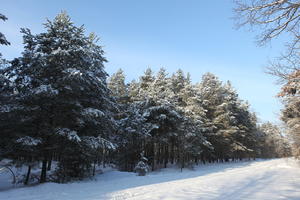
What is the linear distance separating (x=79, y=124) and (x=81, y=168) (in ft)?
9.54

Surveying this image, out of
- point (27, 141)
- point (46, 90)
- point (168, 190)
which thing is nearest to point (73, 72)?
point (46, 90)

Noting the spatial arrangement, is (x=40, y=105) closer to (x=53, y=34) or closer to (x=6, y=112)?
(x=6, y=112)

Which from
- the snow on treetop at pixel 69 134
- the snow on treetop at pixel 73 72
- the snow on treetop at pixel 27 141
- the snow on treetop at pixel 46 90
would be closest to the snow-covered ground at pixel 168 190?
the snow on treetop at pixel 27 141

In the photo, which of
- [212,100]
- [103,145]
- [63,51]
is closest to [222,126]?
[212,100]

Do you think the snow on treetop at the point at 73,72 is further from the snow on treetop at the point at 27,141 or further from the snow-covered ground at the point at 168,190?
the snow-covered ground at the point at 168,190

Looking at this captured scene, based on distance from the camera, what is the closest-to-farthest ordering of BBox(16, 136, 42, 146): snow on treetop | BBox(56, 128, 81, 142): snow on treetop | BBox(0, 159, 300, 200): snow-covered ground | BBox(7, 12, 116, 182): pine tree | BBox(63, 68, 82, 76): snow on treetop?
BBox(0, 159, 300, 200): snow-covered ground → BBox(16, 136, 42, 146): snow on treetop → BBox(56, 128, 81, 142): snow on treetop → BBox(63, 68, 82, 76): snow on treetop → BBox(7, 12, 116, 182): pine tree

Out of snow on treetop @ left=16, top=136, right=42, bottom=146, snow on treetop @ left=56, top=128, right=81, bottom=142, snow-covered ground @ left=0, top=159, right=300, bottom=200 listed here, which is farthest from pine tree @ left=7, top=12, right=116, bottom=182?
snow-covered ground @ left=0, top=159, right=300, bottom=200

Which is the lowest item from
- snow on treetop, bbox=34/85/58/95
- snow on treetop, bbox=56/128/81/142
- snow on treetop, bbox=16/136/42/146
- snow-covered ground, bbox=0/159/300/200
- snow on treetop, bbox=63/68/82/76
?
snow-covered ground, bbox=0/159/300/200

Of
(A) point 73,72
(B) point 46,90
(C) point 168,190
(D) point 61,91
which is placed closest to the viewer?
(C) point 168,190

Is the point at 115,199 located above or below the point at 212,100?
below

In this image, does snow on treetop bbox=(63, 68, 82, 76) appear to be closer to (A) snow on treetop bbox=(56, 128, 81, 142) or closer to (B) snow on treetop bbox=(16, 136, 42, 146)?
(A) snow on treetop bbox=(56, 128, 81, 142)

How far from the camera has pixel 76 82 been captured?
502 inches

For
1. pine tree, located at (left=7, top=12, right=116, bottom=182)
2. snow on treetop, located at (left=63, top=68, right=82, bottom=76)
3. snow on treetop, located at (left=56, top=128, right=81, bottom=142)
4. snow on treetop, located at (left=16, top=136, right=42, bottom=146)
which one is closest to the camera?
Answer: snow on treetop, located at (left=16, top=136, right=42, bottom=146)

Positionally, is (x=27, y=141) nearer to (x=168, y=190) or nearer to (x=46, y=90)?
(x=46, y=90)
